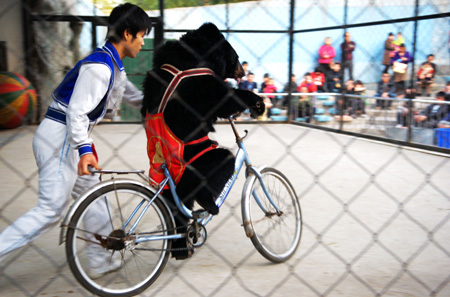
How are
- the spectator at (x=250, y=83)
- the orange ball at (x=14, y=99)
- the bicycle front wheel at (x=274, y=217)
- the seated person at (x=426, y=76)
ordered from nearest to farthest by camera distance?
the bicycle front wheel at (x=274, y=217) → the seated person at (x=426, y=76) → the orange ball at (x=14, y=99) → the spectator at (x=250, y=83)

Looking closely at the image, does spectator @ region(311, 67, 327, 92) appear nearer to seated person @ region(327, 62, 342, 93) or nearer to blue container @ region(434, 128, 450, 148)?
seated person @ region(327, 62, 342, 93)

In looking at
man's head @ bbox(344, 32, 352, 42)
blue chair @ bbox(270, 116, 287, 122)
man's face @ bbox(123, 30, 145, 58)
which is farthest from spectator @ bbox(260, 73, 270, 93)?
man's face @ bbox(123, 30, 145, 58)

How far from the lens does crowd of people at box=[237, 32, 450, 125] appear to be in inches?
243

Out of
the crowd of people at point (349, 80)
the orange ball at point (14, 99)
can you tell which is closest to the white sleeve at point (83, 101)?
the crowd of people at point (349, 80)

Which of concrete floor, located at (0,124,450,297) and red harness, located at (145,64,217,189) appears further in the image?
concrete floor, located at (0,124,450,297)

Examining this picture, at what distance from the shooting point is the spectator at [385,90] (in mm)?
6566

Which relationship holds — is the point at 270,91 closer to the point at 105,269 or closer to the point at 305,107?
the point at 305,107

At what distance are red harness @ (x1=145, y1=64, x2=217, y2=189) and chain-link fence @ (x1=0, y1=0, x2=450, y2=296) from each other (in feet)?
0.65

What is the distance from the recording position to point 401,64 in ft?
20.3

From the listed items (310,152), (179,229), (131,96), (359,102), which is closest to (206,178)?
(179,229)

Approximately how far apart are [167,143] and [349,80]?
19.0ft

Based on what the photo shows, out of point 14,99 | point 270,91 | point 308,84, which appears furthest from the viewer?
point 308,84

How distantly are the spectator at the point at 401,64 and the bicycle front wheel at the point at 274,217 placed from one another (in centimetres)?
432

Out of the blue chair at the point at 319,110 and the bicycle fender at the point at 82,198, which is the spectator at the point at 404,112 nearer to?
the blue chair at the point at 319,110
